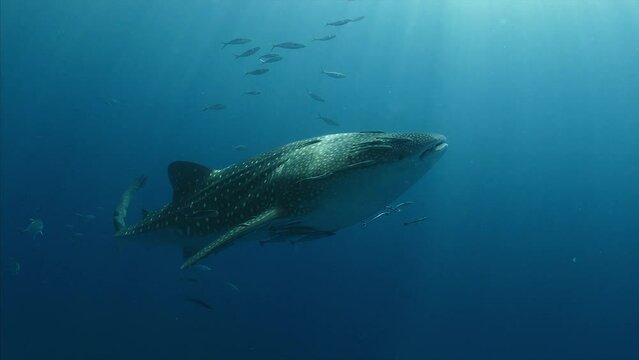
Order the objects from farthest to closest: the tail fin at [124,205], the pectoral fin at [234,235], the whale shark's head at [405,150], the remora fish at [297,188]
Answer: the tail fin at [124,205] < the pectoral fin at [234,235] < the remora fish at [297,188] < the whale shark's head at [405,150]

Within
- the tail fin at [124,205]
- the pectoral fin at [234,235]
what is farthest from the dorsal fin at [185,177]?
the pectoral fin at [234,235]

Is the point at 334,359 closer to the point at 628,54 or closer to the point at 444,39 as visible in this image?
the point at 444,39

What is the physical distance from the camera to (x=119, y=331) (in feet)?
72.3

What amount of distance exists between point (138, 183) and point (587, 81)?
65.1 metres

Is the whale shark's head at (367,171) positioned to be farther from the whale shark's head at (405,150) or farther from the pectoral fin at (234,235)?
the pectoral fin at (234,235)

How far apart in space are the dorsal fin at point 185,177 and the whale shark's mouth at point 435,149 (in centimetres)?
315

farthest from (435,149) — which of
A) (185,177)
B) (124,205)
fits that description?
(124,205)

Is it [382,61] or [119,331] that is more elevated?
[382,61]

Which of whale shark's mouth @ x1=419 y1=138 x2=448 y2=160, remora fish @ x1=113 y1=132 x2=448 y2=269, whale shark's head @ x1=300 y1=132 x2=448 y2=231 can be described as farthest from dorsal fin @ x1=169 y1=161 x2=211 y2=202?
whale shark's mouth @ x1=419 y1=138 x2=448 y2=160

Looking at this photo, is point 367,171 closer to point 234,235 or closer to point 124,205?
point 234,235

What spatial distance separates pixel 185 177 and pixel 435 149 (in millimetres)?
3551

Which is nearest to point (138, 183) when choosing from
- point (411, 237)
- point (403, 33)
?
point (411, 237)

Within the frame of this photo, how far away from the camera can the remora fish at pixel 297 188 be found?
4.42m

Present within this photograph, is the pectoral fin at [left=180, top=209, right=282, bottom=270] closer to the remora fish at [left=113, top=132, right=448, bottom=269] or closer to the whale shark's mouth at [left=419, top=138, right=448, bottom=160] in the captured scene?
Answer: the remora fish at [left=113, top=132, right=448, bottom=269]
